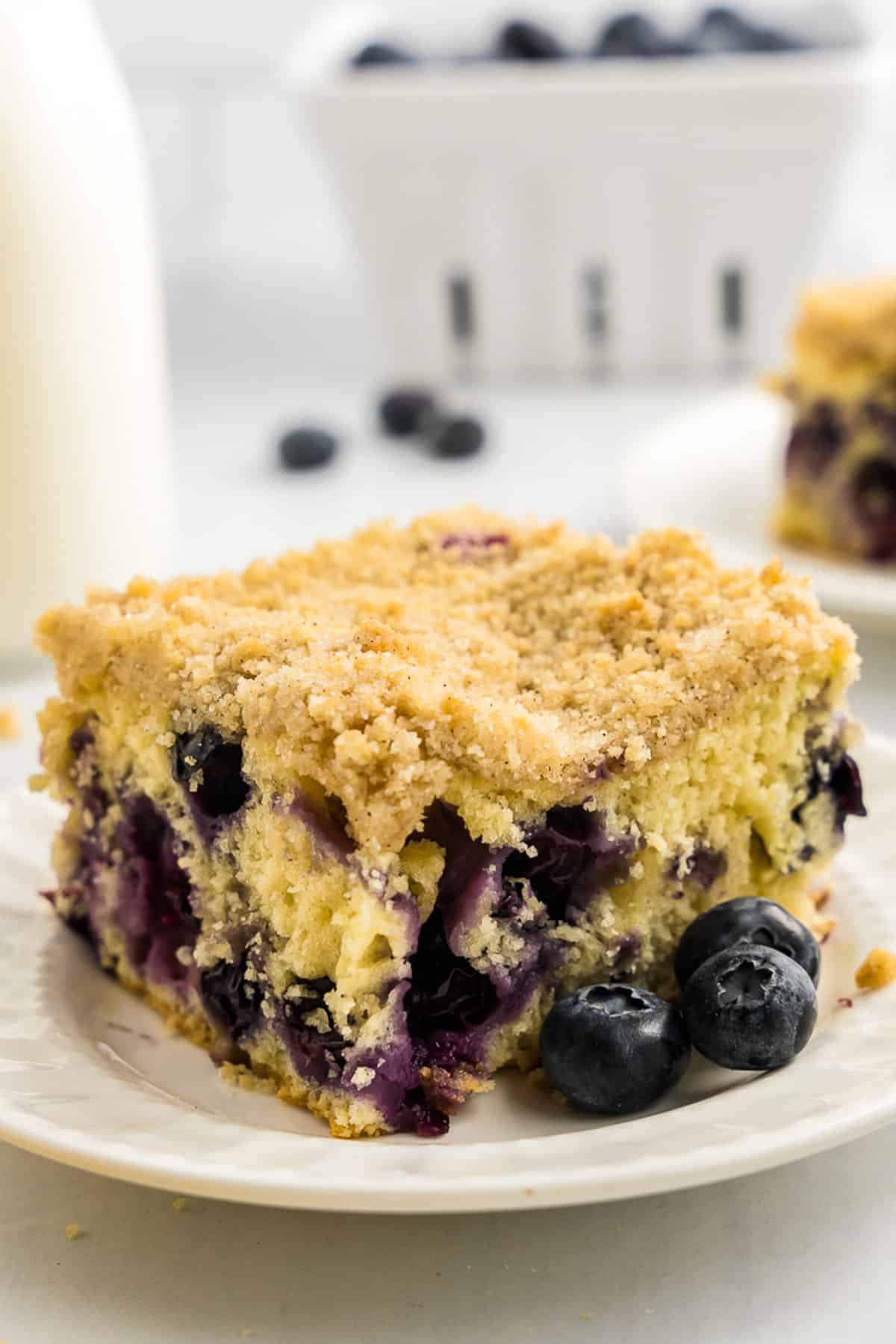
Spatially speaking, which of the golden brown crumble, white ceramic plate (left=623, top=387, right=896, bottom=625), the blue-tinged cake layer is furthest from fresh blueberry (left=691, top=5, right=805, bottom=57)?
the golden brown crumble

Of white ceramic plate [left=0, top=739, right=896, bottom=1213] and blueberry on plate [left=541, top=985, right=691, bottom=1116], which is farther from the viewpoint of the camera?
blueberry on plate [left=541, top=985, right=691, bottom=1116]

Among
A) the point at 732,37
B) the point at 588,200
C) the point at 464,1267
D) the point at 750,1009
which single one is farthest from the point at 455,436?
the point at 464,1267

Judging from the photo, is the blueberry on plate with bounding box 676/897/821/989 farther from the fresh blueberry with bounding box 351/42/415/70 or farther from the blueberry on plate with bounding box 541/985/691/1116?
the fresh blueberry with bounding box 351/42/415/70

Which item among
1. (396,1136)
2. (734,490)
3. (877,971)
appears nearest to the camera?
(396,1136)

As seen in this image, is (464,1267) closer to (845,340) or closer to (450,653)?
(450,653)

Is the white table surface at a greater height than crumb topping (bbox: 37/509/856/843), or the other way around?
crumb topping (bbox: 37/509/856/843)

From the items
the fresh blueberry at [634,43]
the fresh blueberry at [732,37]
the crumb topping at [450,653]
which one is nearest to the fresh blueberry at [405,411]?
the fresh blueberry at [634,43]
